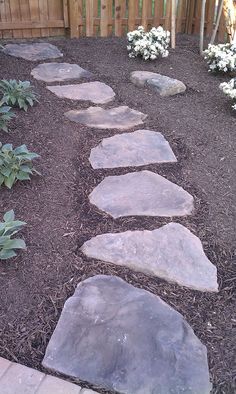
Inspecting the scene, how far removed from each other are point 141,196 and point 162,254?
482 millimetres

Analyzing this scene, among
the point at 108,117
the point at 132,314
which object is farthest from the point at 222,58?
the point at 132,314

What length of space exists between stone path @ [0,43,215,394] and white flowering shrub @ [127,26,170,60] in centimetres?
200

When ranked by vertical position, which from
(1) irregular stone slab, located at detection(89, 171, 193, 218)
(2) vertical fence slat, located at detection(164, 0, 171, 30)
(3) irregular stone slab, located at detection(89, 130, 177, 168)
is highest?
(2) vertical fence slat, located at detection(164, 0, 171, 30)

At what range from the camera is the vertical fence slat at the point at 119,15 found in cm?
505

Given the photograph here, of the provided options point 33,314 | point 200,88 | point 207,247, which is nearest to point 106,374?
point 33,314

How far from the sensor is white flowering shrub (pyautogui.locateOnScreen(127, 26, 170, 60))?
4.39 meters

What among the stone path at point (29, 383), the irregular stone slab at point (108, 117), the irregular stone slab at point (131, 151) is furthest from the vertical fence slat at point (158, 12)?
the stone path at point (29, 383)

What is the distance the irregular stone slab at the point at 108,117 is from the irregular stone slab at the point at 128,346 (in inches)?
67.0

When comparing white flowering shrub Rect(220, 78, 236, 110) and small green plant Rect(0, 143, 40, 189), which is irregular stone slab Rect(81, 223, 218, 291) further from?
white flowering shrub Rect(220, 78, 236, 110)

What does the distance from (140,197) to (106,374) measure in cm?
111

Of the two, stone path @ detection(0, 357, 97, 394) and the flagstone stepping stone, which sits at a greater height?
the flagstone stepping stone

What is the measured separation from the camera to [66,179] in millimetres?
2537

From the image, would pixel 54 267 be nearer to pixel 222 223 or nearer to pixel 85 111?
pixel 222 223

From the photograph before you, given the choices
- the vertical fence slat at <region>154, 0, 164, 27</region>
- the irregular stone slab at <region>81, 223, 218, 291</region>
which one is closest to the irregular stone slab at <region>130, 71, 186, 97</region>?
the vertical fence slat at <region>154, 0, 164, 27</region>
